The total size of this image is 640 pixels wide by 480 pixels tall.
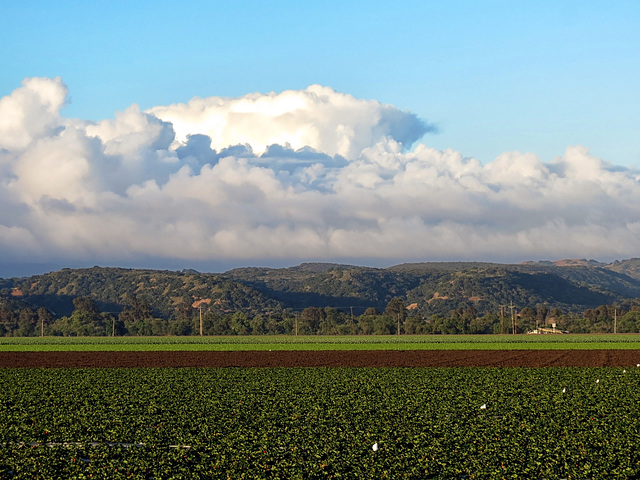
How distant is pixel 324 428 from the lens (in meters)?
26.7

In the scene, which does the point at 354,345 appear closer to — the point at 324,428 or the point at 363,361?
the point at 363,361

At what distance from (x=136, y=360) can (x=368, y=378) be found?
32367mm

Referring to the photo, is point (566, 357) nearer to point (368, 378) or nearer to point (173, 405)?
point (368, 378)

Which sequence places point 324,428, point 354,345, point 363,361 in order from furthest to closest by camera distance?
point 354,345 → point 363,361 → point 324,428

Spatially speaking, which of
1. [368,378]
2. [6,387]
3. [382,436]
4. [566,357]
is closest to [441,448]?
[382,436]

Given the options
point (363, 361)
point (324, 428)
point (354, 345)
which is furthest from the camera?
point (354, 345)

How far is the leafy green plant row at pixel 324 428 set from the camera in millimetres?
20953

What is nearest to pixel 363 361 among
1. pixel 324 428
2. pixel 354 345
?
pixel 324 428

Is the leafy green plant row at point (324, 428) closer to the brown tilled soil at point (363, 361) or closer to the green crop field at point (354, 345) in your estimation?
the brown tilled soil at point (363, 361)

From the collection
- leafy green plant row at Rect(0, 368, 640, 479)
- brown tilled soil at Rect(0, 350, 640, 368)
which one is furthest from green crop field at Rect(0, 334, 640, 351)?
leafy green plant row at Rect(0, 368, 640, 479)

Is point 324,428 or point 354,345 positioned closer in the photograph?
point 324,428

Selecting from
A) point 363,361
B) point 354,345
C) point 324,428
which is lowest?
point 354,345

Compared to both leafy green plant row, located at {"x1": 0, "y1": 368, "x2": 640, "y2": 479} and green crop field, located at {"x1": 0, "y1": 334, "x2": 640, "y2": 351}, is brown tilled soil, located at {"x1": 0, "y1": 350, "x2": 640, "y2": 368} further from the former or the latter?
green crop field, located at {"x1": 0, "y1": 334, "x2": 640, "y2": 351}

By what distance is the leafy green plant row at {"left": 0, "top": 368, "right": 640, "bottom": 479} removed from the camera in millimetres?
20953
